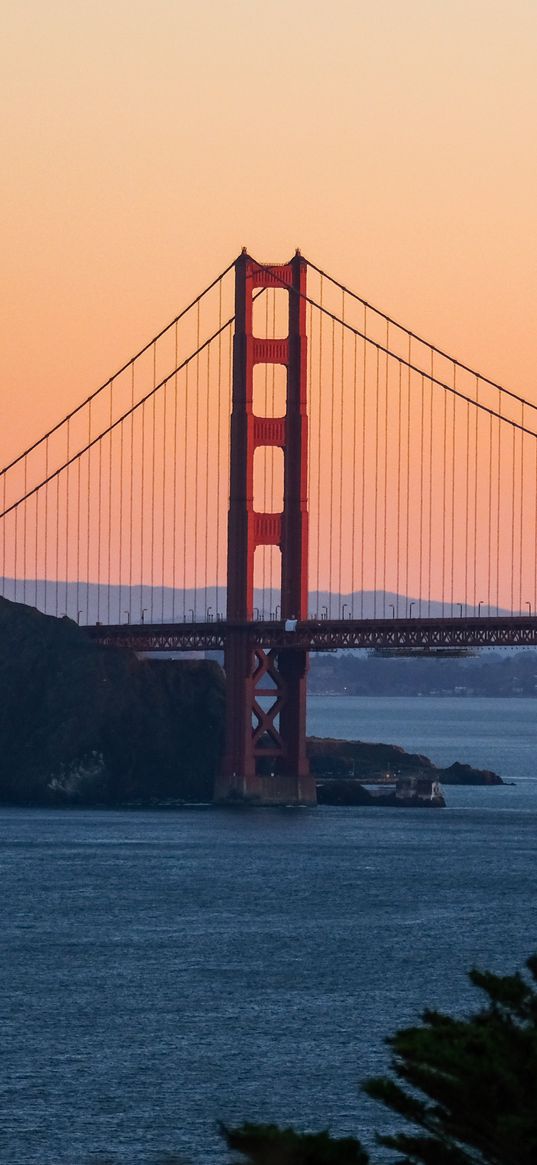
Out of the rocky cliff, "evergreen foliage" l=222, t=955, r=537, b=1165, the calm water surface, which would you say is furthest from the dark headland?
"evergreen foliage" l=222, t=955, r=537, b=1165

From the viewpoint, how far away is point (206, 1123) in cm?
3612

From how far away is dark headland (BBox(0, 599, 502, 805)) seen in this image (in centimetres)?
10231

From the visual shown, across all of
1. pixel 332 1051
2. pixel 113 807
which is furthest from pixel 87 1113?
pixel 113 807

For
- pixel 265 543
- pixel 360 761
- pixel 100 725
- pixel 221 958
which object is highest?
pixel 265 543

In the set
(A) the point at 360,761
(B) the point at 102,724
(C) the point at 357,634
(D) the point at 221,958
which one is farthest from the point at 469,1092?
(A) the point at 360,761

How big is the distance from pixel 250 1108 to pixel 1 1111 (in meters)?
3.76

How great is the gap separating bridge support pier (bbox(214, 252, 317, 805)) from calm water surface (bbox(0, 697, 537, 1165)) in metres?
3.99

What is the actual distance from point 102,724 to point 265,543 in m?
14.0

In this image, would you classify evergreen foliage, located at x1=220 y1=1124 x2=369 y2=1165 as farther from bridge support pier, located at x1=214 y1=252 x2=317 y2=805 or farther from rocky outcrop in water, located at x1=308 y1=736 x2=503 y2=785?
rocky outcrop in water, located at x1=308 y1=736 x2=503 y2=785

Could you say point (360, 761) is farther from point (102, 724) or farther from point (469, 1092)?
point (469, 1092)

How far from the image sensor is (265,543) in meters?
93.4

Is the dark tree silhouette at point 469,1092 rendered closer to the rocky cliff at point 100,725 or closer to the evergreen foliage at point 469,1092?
the evergreen foliage at point 469,1092

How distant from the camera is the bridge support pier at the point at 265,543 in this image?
305 feet

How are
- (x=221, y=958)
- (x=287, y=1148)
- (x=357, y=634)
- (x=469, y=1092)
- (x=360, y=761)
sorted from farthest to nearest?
1. (x=360, y=761)
2. (x=357, y=634)
3. (x=221, y=958)
4. (x=469, y=1092)
5. (x=287, y=1148)
